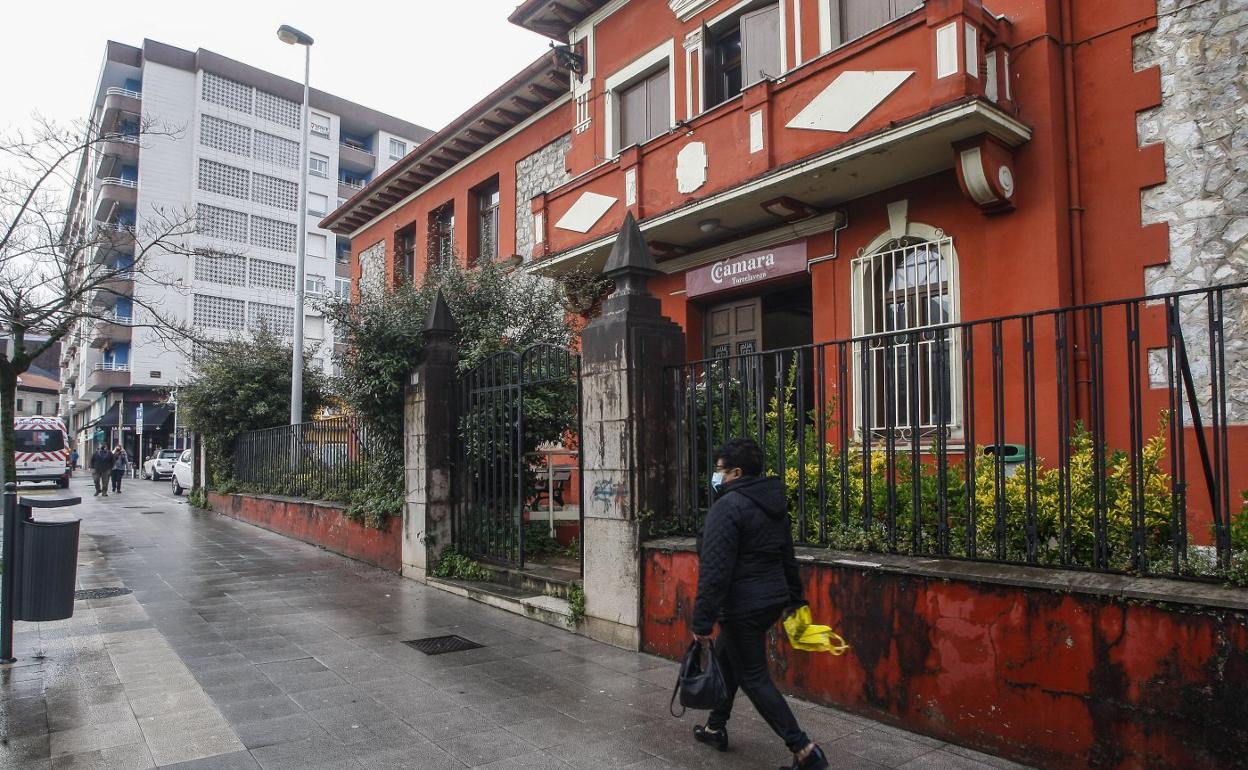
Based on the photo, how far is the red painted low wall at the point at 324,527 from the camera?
399 inches

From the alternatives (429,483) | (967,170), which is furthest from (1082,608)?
(429,483)

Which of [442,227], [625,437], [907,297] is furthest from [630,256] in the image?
[442,227]

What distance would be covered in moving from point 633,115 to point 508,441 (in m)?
6.16

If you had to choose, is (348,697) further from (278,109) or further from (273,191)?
(278,109)

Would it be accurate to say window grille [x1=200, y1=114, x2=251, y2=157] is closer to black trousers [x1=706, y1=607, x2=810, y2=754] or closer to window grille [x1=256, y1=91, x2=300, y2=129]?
window grille [x1=256, y1=91, x2=300, y2=129]

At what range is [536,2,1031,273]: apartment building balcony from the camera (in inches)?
292

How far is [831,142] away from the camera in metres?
8.35

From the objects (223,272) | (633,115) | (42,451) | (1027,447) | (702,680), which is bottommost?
(702,680)

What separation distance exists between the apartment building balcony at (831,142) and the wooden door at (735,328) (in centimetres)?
101

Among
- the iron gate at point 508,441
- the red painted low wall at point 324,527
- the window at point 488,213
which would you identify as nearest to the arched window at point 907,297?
the iron gate at point 508,441

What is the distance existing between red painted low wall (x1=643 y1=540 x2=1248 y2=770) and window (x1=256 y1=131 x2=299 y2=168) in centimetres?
4843

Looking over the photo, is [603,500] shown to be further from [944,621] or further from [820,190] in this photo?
[820,190]

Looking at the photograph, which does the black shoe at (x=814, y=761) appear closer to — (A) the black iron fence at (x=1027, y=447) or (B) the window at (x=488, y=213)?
(A) the black iron fence at (x=1027, y=447)

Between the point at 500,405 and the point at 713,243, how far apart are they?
405 centimetres
